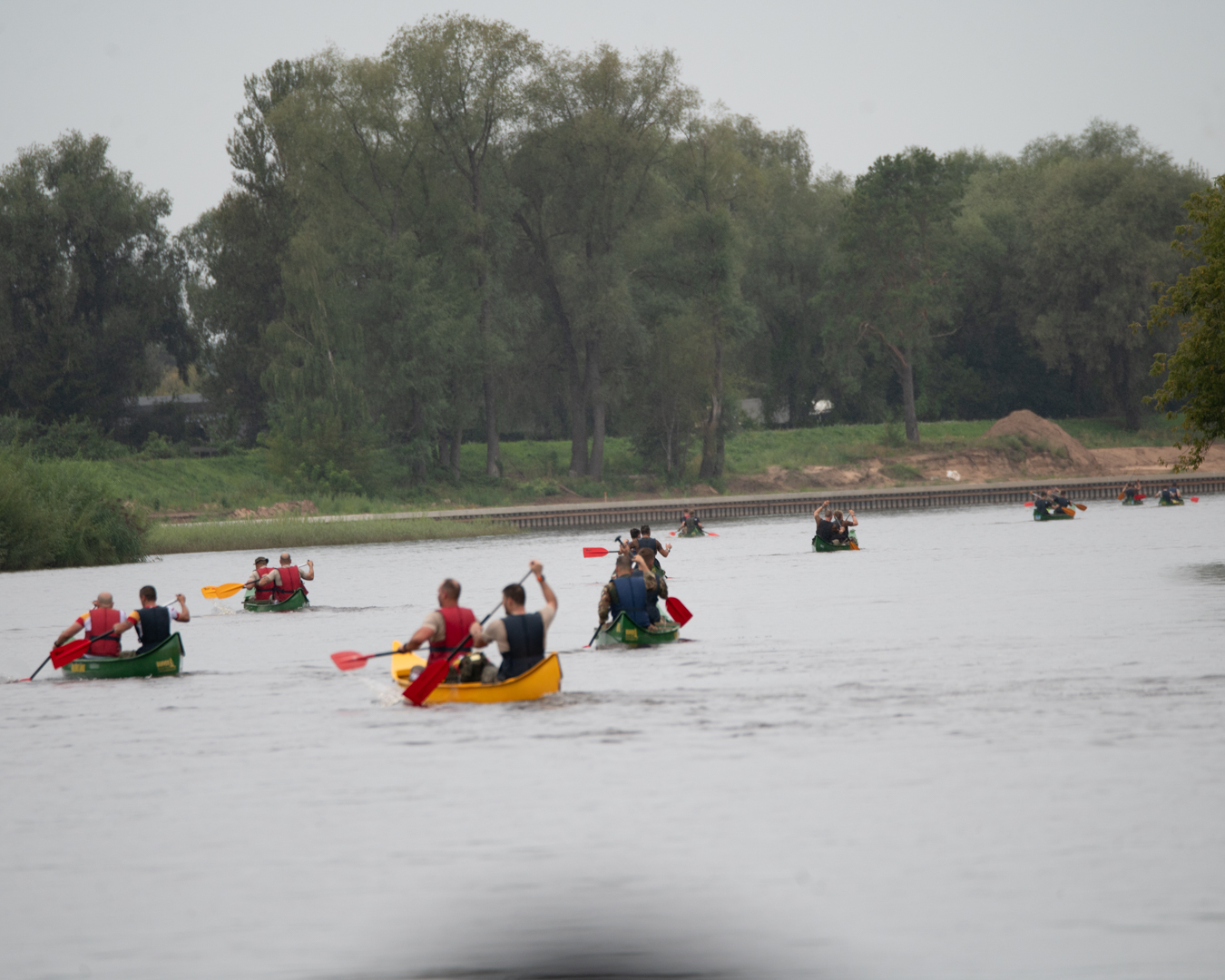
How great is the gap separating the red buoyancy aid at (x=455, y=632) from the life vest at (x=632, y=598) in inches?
216

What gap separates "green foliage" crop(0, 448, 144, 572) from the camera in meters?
44.1

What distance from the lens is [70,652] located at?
22.3 m

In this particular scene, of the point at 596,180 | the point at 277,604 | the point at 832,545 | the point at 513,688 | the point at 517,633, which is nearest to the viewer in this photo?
the point at 517,633

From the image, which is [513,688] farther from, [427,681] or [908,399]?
[908,399]

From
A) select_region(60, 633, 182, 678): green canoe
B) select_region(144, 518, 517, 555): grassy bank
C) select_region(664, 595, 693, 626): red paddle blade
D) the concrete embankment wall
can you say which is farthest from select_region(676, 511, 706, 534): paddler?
select_region(60, 633, 182, 678): green canoe

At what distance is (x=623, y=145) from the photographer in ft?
233

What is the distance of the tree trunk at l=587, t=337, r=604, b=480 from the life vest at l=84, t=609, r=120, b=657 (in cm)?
5224

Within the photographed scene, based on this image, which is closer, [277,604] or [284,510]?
[277,604]

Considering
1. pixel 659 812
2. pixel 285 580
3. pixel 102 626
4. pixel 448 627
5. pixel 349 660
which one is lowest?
pixel 659 812

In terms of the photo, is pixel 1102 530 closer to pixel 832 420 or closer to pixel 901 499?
pixel 901 499

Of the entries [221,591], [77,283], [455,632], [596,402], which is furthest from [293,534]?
[455,632]

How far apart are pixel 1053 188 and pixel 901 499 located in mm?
25558

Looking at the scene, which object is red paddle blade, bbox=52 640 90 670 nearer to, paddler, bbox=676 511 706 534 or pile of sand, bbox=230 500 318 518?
paddler, bbox=676 511 706 534

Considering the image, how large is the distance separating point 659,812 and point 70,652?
13.0 meters
